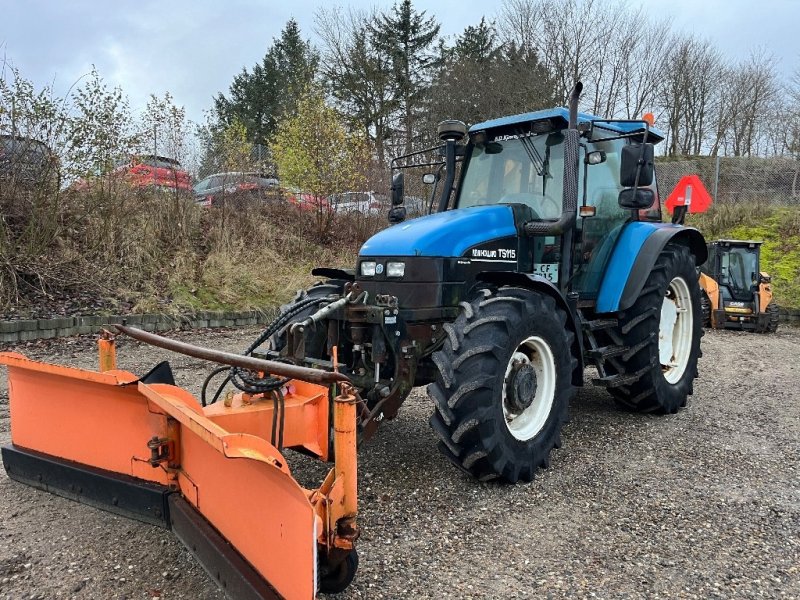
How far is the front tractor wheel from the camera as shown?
10.3 feet

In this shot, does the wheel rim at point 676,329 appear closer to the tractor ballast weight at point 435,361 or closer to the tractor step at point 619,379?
the tractor ballast weight at point 435,361

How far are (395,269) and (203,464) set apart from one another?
69.4 inches

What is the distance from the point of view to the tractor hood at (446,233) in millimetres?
3676

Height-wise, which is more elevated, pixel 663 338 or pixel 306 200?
pixel 306 200

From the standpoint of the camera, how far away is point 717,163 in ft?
58.3

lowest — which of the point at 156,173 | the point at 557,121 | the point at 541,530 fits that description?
the point at 541,530

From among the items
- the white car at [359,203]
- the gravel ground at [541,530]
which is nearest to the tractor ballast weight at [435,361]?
the gravel ground at [541,530]

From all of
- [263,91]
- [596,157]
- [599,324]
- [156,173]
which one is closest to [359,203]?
[156,173]

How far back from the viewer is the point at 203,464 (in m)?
2.38

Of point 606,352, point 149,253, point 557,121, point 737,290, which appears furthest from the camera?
point 737,290

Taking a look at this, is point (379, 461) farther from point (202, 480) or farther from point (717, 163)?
point (717, 163)

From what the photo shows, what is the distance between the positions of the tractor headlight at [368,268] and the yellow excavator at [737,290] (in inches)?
346

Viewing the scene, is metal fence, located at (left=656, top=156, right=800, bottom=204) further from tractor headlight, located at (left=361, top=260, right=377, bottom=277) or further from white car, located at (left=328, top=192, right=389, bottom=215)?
tractor headlight, located at (left=361, top=260, right=377, bottom=277)

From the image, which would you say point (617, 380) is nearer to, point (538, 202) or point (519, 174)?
point (538, 202)
